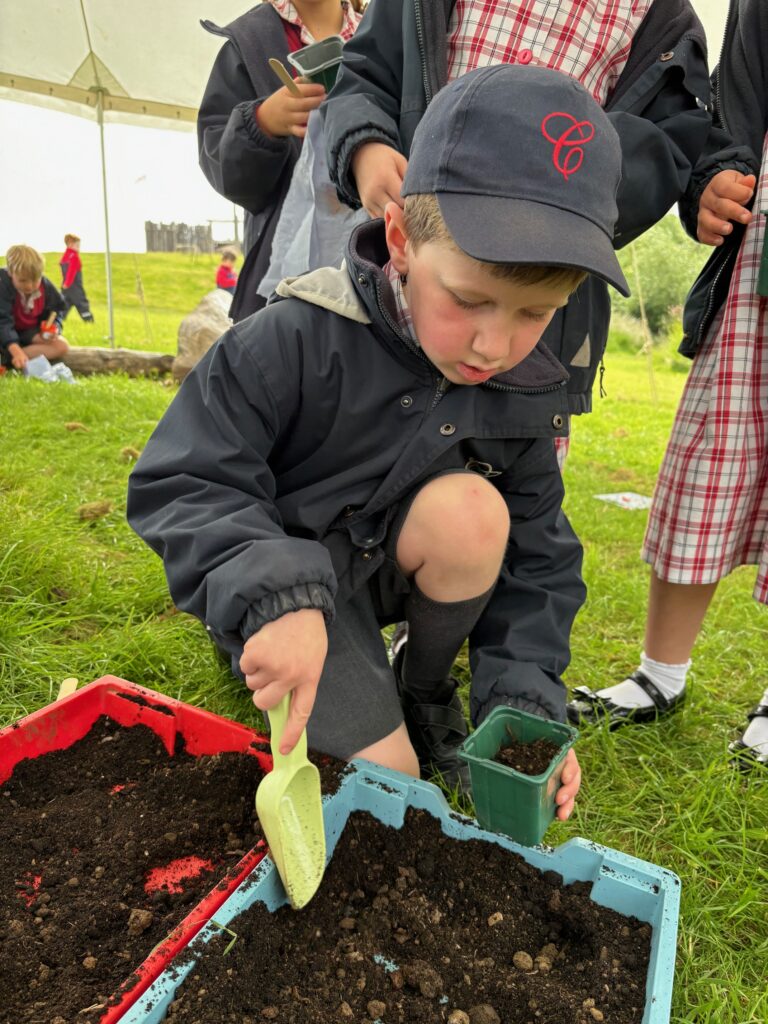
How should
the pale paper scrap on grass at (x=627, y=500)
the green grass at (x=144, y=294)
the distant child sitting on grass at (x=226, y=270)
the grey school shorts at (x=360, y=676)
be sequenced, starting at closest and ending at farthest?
the grey school shorts at (x=360, y=676)
the pale paper scrap on grass at (x=627, y=500)
the green grass at (x=144, y=294)
the distant child sitting on grass at (x=226, y=270)

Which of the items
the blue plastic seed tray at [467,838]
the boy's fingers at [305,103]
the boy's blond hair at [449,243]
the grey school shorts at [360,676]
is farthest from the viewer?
the boy's fingers at [305,103]

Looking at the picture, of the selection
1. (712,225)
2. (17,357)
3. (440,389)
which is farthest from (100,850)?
(17,357)

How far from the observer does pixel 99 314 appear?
14508mm

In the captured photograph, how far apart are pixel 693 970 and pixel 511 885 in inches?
12.1

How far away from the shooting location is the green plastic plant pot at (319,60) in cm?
177

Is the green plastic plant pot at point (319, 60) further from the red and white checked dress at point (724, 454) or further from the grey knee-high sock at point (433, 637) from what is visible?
the grey knee-high sock at point (433, 637)

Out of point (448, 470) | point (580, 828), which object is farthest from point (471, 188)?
point (580, 828)

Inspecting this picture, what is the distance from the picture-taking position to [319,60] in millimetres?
1787

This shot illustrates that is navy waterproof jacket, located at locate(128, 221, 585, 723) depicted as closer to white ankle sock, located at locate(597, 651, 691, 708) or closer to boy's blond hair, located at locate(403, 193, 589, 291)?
boy's blond hair, located at locate(403, 193, 589, 291)

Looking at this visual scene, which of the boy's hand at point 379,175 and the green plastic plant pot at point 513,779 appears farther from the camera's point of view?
the boy's hand at point 379,175

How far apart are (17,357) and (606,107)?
5317 mm

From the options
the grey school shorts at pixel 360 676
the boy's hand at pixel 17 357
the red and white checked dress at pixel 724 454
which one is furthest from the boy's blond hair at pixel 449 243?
the boy's hand at pixel 17 357

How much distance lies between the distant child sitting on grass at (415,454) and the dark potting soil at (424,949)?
166 mm

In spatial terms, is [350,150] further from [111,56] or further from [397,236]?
[111,56]
